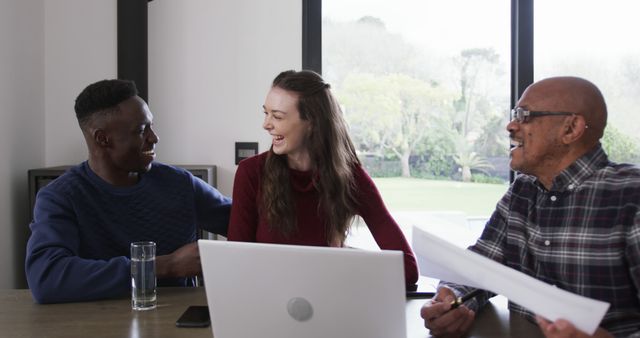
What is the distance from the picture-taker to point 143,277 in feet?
5.20

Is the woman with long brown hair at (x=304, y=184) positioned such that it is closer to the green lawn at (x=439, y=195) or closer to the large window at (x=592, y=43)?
the green lawn at (x=439, y=195)

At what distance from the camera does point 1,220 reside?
2793 mm

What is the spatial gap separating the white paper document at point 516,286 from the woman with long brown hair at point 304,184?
907 millimetres

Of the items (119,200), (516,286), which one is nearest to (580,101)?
(516,286)

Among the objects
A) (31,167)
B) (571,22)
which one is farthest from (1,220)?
(571,22)

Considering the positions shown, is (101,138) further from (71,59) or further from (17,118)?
(71,59)

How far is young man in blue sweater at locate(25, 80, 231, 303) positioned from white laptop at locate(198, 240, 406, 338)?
0.57m

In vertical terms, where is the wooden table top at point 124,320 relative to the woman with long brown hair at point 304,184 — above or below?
below

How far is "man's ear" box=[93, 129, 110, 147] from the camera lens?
2.07m

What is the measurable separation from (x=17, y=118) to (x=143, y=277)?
172 centimetres

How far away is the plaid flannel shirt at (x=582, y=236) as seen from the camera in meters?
1.50

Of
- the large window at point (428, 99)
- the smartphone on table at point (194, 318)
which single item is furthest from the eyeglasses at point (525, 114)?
the large window at point (428, 99)

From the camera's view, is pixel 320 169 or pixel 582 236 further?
pixel 320 169

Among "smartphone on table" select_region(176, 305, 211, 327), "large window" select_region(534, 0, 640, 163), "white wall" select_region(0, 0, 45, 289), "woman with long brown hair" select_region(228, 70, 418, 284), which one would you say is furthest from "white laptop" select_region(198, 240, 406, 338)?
"large window" select_region(534, 0, 640, 163)
